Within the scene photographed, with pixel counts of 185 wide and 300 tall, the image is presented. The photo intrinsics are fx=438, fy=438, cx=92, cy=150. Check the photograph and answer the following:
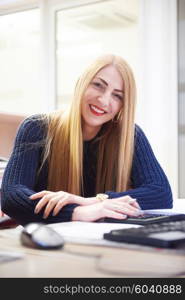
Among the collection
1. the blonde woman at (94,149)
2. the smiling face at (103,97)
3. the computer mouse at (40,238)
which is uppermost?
the smiling face at (103,97)

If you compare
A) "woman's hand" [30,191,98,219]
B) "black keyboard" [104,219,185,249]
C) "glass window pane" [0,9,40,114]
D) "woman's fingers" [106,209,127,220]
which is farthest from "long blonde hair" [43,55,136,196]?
"glass window pane" [0,9,40,114]

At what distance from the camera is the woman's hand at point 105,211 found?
88cm

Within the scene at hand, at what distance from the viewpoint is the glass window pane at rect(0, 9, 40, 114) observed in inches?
172

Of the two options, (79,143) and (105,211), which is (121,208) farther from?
(79,143)

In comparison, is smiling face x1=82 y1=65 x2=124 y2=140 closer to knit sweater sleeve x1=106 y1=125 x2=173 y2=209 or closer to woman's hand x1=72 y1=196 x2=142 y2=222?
knit sweater sleeve x1=106 y1=125 x2=173 y2=209

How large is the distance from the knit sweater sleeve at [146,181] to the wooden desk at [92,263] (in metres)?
0.60

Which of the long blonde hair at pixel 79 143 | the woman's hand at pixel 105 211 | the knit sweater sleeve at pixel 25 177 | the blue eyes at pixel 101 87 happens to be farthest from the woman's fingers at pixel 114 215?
the blue eyes at pixel 101 87

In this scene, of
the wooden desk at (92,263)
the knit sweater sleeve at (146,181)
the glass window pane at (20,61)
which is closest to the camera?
the wooden desk at (92,263)

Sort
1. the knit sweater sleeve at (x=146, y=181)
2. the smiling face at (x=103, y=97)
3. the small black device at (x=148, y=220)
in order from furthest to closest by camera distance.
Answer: the smiling face at (x=103, y=97) → the knit sweater sleeve at (x=146, y=181) → the small black device at (x=148, y=220)

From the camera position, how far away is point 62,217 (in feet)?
3.16

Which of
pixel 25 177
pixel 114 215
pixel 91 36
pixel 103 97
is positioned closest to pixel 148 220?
pixel 114 215

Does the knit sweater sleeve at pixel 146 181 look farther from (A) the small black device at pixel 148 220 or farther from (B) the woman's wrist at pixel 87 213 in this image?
(A) the small black device at pixel 148 220

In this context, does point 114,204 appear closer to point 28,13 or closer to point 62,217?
point 62,217

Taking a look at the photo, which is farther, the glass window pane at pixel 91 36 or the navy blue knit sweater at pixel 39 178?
the glass window pane at pixel 91 36
